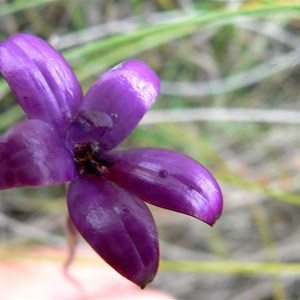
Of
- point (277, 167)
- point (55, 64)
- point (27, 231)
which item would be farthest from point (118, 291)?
point (55, 64)

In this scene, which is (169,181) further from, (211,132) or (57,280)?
(211,132)

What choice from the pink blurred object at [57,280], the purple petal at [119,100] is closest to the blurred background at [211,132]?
the pink blurred object at [57,280]

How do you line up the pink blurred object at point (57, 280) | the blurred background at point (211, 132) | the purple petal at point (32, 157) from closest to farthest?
the purple petal at point (32, 157) → the pink blurred object at point (57, 280) → the blurred background at point (211, 132)

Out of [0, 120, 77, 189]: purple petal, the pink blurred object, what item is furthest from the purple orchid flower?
the pink blurred object

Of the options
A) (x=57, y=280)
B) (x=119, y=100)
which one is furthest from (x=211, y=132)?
(x=119, y=100)

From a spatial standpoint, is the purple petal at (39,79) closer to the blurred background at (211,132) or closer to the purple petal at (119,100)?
the purple petal at (119,100)

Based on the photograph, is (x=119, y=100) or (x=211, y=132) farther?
(x=211, y=132)

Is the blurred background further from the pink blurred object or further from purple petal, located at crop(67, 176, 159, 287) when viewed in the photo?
purple petal, located at crop(67, 176, 159, 287)

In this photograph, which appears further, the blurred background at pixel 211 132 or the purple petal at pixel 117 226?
the blurred background at pixel 211 132
